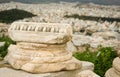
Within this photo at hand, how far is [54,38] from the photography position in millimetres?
7082

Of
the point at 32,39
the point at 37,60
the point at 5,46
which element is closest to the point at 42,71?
the point at 37,60

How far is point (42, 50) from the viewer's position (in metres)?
7.25

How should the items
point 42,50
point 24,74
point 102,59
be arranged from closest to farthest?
point 24,74 → point 42,50 → point 102,59

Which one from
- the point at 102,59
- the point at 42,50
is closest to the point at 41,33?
the point at 42,50

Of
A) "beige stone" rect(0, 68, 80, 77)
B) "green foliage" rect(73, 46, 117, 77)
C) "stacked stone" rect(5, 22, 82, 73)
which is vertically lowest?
"green foliage" rect(73, 46, 117, 77)

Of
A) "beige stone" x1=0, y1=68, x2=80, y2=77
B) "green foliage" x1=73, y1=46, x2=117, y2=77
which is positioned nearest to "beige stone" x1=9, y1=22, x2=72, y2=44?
"beige stone" x1=0, y1=68, x2=80, y2=77

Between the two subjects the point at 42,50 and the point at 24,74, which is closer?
the point at 24,74

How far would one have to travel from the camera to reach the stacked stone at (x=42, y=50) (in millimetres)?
7086

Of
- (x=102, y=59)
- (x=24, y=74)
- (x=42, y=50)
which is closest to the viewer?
(x=24, y=74)

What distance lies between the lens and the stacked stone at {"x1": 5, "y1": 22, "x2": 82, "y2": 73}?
709 cm

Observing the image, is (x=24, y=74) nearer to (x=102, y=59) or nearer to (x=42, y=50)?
(x=42, y=50)

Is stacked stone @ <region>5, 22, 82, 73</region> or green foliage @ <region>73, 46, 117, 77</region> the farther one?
green foliage @ <region>73, 46, 117, 77</region>

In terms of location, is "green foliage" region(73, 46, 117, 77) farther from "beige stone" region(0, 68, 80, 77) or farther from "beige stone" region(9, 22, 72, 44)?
"beige stone" region(9, 22, 72, 44)

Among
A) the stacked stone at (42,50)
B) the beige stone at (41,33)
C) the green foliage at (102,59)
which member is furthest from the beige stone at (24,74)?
the green foliage at (102,59)
